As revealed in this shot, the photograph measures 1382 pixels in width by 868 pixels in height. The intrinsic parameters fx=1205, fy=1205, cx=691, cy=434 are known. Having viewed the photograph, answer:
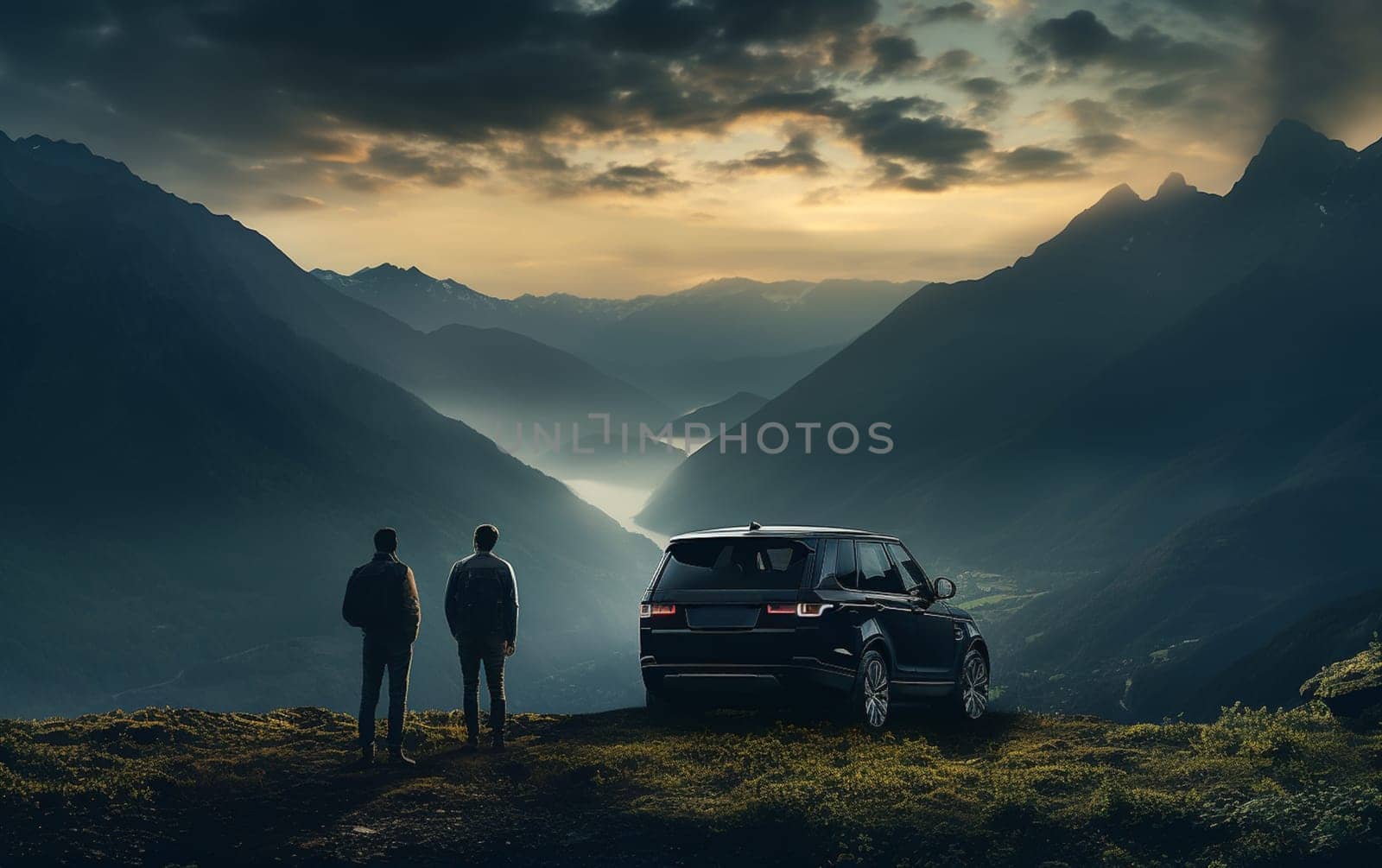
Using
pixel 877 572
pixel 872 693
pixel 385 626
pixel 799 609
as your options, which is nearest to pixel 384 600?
pixel 385 626

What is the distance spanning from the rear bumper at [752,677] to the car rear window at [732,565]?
0.94 metres

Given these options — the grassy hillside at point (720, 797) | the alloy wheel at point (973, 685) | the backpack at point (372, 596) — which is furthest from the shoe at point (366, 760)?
the alloy wheel at point (973, 685)

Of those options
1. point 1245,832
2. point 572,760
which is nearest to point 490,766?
point 572,760

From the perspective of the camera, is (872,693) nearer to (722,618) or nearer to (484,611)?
(722,618)

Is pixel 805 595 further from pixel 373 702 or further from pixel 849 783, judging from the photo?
pixel 373 702

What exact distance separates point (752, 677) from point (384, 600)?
14.5 feet

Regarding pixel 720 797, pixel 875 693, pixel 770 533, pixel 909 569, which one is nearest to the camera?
pixel 720 797

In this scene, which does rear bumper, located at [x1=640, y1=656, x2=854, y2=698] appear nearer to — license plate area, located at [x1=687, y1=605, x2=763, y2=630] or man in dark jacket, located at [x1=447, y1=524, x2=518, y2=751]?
license plate area, located at [x1=687, y1=605, x2=763, y2=630]

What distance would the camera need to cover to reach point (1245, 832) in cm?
1021

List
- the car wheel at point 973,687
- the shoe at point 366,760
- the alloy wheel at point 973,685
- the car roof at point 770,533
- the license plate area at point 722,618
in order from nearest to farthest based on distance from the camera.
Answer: the shoe at point 366,760
the license plate area at point 722,618
the car roof at point 770,533
the car wheel at point 973,687
the alloy wheel at point 973,685

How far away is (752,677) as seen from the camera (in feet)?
47.1

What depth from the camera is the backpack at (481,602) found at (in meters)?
14.2

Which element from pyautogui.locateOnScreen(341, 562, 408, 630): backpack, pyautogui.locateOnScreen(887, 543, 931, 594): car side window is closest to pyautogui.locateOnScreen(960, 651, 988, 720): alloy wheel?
pyautogui.locateOnScreen(887, 543, 931, 594): car side window

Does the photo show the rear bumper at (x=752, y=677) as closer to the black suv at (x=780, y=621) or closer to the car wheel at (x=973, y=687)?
the black suv at (x=780, y=621)
